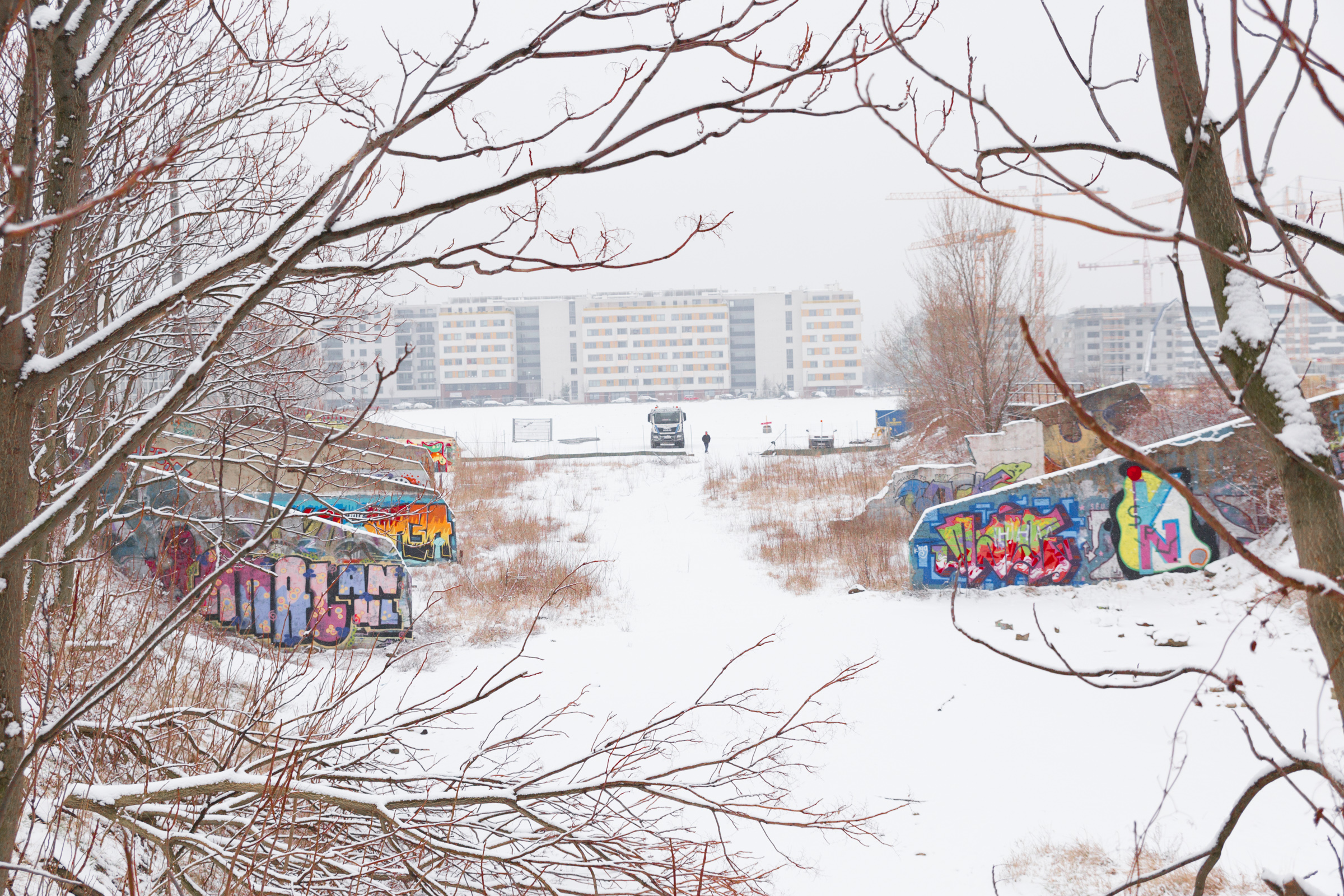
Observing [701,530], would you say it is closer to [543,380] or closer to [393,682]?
[393,682]

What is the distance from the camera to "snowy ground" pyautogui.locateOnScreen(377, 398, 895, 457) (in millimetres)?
40372

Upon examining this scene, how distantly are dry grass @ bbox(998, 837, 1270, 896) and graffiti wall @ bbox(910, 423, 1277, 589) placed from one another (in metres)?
6.30

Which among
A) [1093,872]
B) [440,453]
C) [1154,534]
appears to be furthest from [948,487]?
[440,453]

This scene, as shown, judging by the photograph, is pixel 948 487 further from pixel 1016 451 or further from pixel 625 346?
pixel 625 346

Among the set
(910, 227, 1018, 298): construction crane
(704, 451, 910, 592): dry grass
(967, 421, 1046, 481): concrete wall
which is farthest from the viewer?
(910, 227, 1018, 298): construction crane

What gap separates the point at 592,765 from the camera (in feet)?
22.7

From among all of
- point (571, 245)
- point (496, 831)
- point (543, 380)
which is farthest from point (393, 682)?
point (543, 380)

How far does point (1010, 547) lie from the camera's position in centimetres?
1232

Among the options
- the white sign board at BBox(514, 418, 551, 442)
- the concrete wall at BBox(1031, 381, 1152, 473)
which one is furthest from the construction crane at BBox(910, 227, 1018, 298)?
the white sign board at BBox(514, 418, 551, 442)

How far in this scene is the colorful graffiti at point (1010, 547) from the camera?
40.0ft

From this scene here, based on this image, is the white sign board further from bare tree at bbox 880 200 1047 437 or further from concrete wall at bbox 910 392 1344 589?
concrete wall at bbox 910 392 1344 589

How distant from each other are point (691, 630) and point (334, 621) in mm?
4706

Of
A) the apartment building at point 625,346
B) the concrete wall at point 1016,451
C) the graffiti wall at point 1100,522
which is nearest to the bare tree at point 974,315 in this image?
the concrete wall at point 1016,451

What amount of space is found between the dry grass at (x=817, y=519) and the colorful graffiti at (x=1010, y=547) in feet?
2.91
